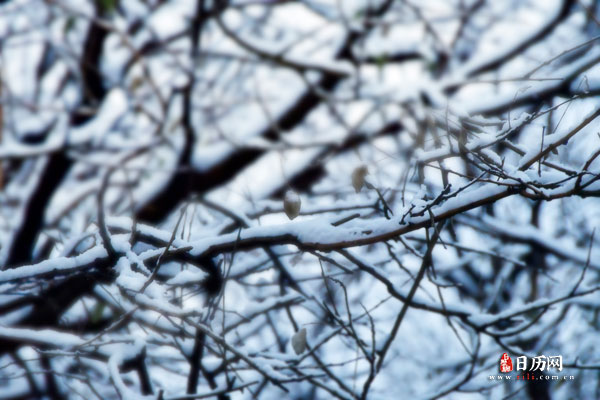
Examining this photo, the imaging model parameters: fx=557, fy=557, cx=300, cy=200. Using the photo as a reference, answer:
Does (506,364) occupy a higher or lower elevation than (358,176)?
lower

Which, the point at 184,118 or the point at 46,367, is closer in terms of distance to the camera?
the point at 46,367

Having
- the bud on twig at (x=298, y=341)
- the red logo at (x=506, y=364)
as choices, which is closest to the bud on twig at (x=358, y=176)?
the bud on twig at (x=298, y=341)

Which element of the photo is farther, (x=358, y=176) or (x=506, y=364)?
(x=506, y=364)

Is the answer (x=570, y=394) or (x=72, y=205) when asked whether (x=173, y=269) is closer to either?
(x=72, y=205)

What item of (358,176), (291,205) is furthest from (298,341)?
(358,176)

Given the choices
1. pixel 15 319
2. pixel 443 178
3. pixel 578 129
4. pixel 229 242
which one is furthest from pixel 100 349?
pixel 578 129

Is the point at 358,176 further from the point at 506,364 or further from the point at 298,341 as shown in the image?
the point at 506,364

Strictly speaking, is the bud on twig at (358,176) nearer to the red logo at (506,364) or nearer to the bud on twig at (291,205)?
the bud on twig at (291,205)

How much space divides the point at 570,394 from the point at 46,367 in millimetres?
3262

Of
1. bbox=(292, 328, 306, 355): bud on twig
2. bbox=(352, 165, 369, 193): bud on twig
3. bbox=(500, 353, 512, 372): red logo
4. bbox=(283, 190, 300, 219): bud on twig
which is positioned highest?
bbox=(352, 165, 369, 193): bud on twig

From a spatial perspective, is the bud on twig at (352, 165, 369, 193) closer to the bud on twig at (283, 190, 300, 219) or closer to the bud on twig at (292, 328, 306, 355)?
the bud on twig at (283, 190, 300, 219)

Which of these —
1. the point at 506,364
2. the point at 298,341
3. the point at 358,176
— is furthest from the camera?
the point at 506,364

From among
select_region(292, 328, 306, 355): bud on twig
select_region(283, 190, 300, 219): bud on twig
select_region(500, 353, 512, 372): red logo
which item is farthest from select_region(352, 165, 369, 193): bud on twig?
select_region(500, 353, 512, 372): red logo

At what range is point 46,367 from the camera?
2.60 meters
